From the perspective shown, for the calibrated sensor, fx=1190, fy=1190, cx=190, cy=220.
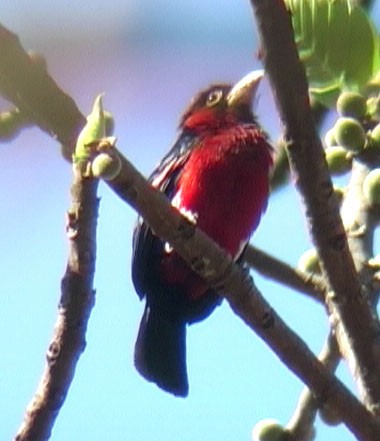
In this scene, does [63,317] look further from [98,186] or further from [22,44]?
[22,44]

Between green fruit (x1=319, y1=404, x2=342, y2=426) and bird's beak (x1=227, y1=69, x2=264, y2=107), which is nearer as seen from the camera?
green fruit (x1=319, y1=404, x2=342, y2=426)

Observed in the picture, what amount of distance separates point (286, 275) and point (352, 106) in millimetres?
383

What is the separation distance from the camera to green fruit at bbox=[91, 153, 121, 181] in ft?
5.38

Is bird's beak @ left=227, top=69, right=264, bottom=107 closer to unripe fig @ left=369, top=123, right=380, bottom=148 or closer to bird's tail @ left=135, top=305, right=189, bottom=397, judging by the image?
bird's tail @ left=135, top=305, right=189, bottom=397

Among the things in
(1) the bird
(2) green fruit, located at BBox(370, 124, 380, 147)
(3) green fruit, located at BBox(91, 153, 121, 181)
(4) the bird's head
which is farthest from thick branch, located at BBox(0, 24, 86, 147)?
(4) the bird's head

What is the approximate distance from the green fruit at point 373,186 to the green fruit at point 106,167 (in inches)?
35.0

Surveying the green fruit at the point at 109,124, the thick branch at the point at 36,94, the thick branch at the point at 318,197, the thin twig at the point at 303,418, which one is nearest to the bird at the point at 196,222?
the thin twig at the point at 303,418

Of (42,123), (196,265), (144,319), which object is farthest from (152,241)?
(42,123)

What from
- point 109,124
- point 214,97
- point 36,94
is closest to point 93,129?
point 36,94

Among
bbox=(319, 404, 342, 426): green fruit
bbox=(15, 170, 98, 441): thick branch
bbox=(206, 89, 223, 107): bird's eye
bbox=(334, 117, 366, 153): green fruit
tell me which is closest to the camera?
bbox=(15, 170, 98, 441): thick branch

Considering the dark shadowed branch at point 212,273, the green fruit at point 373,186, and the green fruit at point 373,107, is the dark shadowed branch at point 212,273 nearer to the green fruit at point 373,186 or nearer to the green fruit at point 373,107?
the green fruit at point 373,186

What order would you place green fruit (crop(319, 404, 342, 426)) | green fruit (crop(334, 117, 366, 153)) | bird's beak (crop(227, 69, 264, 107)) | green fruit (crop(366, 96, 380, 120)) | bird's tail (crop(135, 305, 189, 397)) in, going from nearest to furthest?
1. green fruit (crop(319, 404, 342, 426))
2. green fruit (crop(334, 117, 366, 153))
3. green fruit (crop(366, 96, 380, 120))
4. bird's tail (crop(135, 305, 189, 397))
5. bird's beak (crop(227, 69, 264, 107))

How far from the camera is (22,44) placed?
1.71 m

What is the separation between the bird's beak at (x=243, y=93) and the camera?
3662 millimetres
